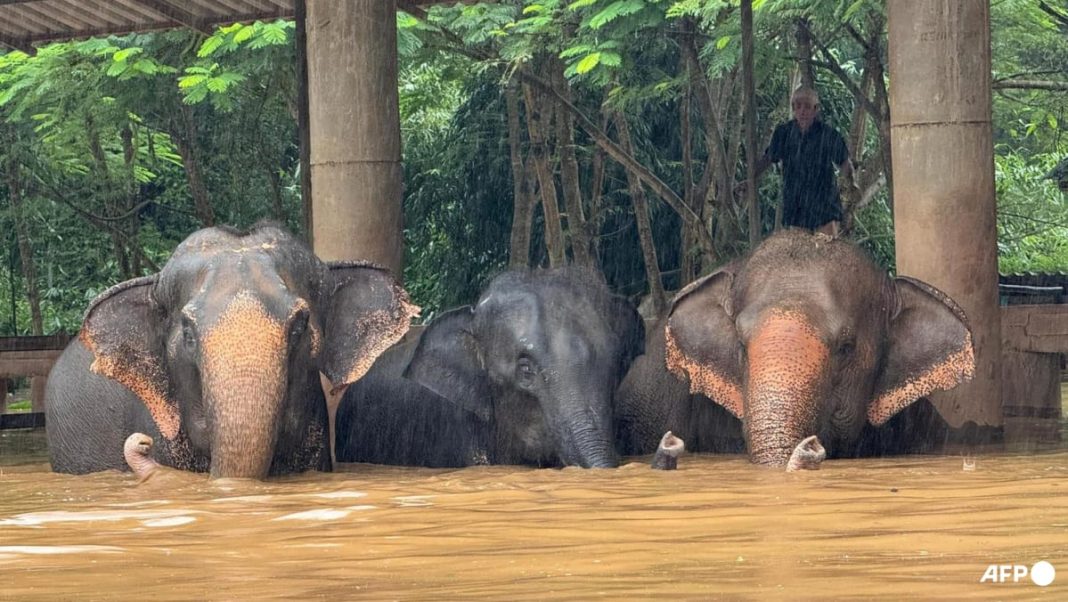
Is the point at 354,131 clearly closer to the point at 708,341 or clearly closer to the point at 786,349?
the point at 708,341

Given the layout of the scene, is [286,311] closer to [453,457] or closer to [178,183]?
[453,457]

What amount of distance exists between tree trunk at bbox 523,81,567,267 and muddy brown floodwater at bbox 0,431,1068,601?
8381mm

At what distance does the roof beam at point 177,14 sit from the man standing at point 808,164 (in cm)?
355

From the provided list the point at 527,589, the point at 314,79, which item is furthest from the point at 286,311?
the point at 527,589

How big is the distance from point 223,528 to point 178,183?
14586 mm

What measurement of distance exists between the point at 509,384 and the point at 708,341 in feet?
3.17

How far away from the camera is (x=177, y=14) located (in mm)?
10742

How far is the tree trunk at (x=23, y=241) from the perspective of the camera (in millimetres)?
16156

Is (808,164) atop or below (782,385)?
atop

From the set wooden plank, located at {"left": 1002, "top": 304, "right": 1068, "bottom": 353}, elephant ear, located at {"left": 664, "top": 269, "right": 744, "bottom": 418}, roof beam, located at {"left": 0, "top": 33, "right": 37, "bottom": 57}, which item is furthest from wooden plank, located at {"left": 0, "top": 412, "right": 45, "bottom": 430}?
wooden plank, located at {"left": 1002, "top": 304, "right": 1068, "bottom": 353}

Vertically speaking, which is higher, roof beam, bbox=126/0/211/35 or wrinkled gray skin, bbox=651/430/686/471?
roof beam, bbox=126/0/211/35

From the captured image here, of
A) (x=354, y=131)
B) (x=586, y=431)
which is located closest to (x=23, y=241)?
Result: (x=354, y=131)

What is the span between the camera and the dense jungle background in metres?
13.2

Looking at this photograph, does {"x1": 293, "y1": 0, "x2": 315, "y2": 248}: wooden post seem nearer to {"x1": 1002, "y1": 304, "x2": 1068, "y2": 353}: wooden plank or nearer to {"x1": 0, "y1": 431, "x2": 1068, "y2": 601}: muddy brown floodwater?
{"x1": 0, "y1": 431, "x2": 1068, "y2": 601}: muddy brown floodwater
